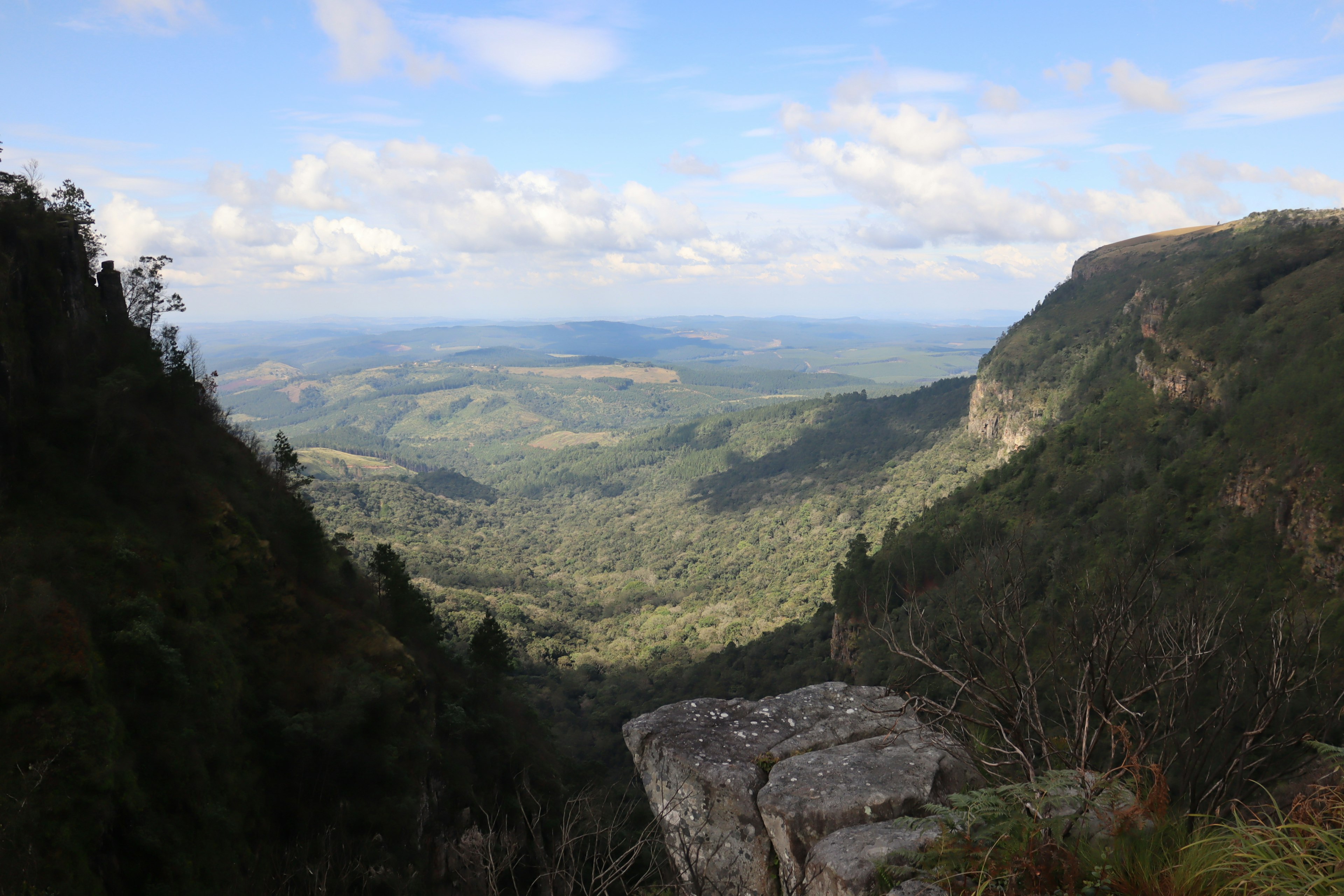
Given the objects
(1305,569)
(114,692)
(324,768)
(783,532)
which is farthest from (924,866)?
(783,532)

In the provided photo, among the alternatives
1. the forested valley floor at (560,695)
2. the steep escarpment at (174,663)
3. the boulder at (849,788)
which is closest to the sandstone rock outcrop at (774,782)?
the boulder at (849,788)

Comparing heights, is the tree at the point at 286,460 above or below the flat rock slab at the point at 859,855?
above

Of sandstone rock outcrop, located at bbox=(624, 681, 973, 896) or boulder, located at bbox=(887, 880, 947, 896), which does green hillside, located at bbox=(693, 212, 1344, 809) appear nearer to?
sandstone rock outcrop, located at bbox=(624, 681, 973, 896)

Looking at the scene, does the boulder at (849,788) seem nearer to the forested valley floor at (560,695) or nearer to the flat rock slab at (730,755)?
the flat rock slab at (730,755)

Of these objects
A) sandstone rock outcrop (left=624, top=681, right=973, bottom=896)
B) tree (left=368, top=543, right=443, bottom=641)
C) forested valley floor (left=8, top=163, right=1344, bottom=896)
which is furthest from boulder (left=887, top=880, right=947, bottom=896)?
tree (left=368, top=543, right=443, bottom=641)

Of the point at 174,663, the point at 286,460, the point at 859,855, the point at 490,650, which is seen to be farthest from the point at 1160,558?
the point at 286,460

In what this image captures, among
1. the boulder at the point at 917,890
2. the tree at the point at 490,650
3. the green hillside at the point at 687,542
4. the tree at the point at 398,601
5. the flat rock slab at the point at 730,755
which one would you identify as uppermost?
the boulder at the point at 917,890

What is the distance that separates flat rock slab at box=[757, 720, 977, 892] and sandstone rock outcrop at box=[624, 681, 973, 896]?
13 mm

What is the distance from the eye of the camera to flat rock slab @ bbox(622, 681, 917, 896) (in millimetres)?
7785

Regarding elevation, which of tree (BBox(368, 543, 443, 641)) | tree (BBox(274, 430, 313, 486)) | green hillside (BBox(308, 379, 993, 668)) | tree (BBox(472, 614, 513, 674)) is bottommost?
green hillside (BBox(308, 379, 993, 668))

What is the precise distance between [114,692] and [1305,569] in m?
45.3

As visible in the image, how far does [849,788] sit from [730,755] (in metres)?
1.60

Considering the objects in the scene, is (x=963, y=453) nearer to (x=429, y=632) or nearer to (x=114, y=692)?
(x=429, y=632)

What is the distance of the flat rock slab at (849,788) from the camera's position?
24.1 ft
